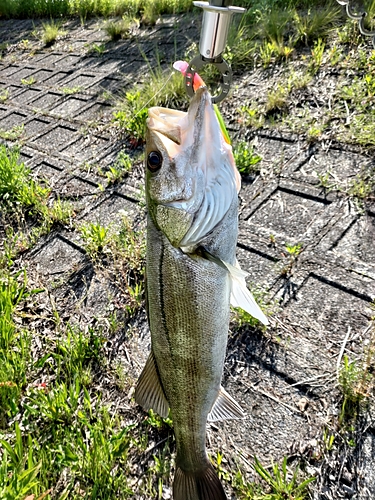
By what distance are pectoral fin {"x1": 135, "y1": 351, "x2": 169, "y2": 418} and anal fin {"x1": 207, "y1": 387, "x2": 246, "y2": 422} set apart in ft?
0.66

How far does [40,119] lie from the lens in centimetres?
570

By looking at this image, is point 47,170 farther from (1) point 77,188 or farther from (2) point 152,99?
(2) point 152,99

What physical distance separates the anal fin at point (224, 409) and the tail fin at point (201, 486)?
0.62 feet

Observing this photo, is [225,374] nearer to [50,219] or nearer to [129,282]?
[129,282]

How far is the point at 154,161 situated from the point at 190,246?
328 millimetres

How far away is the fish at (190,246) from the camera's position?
1.50 meters

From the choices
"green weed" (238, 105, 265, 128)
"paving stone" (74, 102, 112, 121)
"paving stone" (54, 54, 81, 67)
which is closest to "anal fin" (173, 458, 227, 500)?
"green weed" (238, 105, 265, 128)

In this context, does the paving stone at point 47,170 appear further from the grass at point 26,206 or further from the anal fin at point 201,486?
the anal fin at point 201,486

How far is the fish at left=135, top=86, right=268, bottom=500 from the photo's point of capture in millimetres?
1505

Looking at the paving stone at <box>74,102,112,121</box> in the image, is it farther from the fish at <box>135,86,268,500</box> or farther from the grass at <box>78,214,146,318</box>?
the fish at <box>135,86,268,500</box>

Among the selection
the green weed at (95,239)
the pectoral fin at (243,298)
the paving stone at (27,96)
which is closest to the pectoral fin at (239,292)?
the pectoral fin at (243,298)

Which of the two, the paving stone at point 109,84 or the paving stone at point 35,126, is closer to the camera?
the paving stone at point 35,126

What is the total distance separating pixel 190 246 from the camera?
153cm

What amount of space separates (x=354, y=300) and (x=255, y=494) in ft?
4.25
